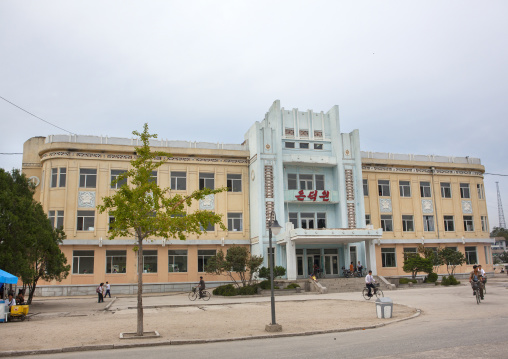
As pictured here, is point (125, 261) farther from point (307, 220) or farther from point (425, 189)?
point (425, 189)

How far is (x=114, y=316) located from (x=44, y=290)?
20260 mm

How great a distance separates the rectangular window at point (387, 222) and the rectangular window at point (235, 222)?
15.1 metres

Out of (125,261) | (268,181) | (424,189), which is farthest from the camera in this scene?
(424,189)

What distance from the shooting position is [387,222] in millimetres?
47469

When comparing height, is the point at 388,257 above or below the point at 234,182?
below

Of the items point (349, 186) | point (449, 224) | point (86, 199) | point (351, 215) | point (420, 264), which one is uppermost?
point (349, 186)

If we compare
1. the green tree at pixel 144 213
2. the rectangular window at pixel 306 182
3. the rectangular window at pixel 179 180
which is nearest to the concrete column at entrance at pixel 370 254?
the rectangular window at pixel 306 182

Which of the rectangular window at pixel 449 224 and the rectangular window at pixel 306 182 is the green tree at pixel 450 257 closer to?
the rectangular window at pixel 449 224

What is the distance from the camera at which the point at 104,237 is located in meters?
40.4

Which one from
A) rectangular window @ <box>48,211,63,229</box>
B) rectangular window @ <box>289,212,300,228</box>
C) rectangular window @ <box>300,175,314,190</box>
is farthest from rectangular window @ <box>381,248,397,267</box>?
rectangular window @ <box>48,211,63,229</box>

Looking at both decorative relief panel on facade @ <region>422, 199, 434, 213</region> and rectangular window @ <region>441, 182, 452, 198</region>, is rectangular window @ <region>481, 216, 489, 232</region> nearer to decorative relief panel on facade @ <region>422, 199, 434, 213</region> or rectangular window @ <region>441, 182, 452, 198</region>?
rectangular window @ <region>441, 182, 452, 198</region>

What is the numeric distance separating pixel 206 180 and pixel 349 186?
1392cm

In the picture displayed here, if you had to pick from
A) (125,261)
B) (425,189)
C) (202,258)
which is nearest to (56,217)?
(125,261)

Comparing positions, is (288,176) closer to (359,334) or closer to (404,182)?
(404,182)
